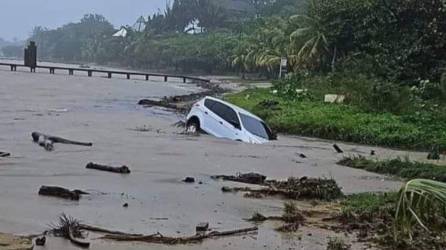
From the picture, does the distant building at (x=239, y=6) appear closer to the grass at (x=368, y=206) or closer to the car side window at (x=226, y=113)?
the car side window at (x=226, y=113)


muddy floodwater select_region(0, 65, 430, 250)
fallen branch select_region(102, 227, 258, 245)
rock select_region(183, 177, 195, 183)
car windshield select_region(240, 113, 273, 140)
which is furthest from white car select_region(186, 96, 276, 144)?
fallen branch select_region(102, 227, 258, 245)

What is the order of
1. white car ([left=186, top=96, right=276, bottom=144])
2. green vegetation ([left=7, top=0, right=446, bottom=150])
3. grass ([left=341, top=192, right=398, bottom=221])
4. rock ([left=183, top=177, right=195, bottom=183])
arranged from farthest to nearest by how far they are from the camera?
1. green vegetation ([left=7, top=0, right=446, bottom=150])
2. white car ([left=186, top=96, right=276, bottom=144])
3. rock ([left=183, top=177, right=195, bottom=183])
4. grass ([left=341, top=192, right=398, bottom=221])

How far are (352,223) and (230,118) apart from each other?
513 inches

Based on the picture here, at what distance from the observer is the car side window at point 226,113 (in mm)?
22844

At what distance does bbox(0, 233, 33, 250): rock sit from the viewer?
308 inches

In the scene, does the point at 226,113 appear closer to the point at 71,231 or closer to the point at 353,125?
the point at 353,125

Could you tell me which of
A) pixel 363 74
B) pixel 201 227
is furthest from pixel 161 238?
pixel 363 74

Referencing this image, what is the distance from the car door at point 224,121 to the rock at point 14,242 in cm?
1452

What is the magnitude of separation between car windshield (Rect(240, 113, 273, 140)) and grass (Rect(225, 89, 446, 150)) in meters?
4.67

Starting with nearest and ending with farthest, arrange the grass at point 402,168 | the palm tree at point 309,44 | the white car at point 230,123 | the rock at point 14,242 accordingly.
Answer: the rock at point 14,242
the grass at point 402,168
the white car at point 230,123
the palm tree at point 309,44

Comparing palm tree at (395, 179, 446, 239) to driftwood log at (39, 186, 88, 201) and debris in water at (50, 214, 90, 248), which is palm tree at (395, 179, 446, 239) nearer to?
debris in water at (50, 214, 90, 248)

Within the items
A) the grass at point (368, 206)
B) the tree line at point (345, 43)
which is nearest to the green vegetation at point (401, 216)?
the grass at point (368, 206)

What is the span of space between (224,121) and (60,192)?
11.7 metres

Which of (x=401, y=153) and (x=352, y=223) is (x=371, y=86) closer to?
(x=401, y=153)
